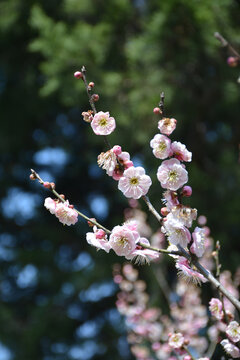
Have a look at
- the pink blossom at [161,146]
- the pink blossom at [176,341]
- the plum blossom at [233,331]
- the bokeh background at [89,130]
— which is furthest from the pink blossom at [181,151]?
the bokeh background at [89,130]

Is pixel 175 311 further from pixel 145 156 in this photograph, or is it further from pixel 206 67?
pixel 206 67

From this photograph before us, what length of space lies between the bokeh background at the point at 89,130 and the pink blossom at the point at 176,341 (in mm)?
1842

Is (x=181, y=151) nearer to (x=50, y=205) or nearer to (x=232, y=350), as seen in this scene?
(x=50, y=205)

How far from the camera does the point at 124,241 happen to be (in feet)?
3.09

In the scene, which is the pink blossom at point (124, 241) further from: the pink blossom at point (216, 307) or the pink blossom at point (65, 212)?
the pink blossom at point (216, 307)

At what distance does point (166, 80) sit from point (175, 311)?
1.62 meters

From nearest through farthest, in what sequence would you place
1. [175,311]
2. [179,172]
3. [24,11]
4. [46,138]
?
1. [179,172]
2. [175,311]
3. [24,11]
4. [46,138]

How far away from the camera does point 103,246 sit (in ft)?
3.17

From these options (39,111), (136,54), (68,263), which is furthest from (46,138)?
(136,54)

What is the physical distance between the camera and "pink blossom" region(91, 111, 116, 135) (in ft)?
3.29

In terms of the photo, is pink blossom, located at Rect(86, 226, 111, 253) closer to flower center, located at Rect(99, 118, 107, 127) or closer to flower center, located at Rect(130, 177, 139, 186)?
flower center, located at Rect(130, 177, 139, 186)

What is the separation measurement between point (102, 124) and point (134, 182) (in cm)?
16

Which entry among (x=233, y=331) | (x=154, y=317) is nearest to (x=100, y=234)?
(x=233, y=331)

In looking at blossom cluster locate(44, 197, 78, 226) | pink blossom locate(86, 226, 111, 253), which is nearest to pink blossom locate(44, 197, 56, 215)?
blossom cluster locate(44, 197, 78, 226)
